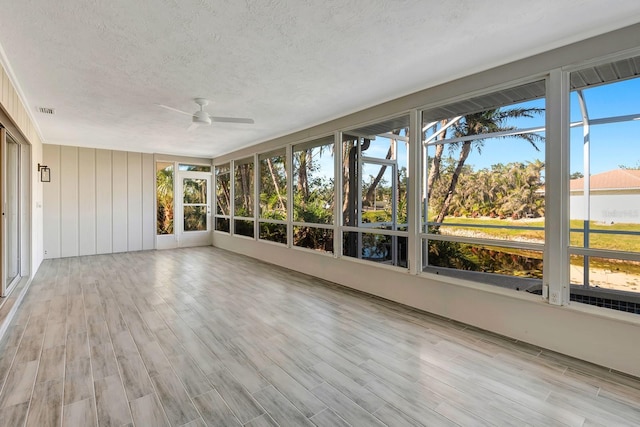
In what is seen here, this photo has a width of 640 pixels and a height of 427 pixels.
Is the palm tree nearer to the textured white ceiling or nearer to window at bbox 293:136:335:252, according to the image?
the textured white ceiling

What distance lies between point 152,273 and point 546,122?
5942mm

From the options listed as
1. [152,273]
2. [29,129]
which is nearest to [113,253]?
[152,273]

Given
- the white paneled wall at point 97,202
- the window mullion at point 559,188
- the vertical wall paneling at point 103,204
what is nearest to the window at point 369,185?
the window mullion at point 559,188

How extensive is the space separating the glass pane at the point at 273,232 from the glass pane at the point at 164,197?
10.4 ft

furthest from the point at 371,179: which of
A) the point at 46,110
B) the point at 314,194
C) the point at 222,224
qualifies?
the point at 222,224

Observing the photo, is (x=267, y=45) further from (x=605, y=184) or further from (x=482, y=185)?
(x=605, y=184)

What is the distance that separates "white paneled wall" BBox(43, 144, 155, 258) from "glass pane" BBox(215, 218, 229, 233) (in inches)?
64.0

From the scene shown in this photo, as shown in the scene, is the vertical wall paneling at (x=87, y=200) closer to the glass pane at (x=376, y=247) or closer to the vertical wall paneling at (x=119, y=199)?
the vertical wall paneling at (x=119, y=199)

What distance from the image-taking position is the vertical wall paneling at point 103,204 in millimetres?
7352

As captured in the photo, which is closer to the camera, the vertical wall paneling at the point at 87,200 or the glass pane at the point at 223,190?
the vertical wall paneling at the point at 87,200

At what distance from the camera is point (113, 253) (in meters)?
7.48

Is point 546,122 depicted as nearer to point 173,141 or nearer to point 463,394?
point 463,394

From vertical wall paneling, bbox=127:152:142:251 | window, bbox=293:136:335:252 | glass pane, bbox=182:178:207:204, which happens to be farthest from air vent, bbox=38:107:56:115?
glass pane, bbox=182:178:207:204

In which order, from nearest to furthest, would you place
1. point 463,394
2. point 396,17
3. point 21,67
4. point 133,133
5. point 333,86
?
point 463,394 → point 396,17 → point 21,67 → point 333,86 → point 133,133
